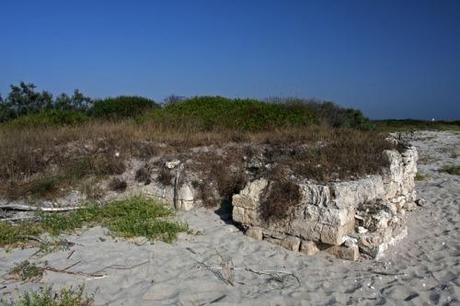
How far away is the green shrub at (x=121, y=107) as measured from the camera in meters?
17.3

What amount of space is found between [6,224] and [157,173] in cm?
312

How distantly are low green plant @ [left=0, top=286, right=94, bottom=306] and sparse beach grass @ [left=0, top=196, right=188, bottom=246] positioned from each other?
6.61 ft

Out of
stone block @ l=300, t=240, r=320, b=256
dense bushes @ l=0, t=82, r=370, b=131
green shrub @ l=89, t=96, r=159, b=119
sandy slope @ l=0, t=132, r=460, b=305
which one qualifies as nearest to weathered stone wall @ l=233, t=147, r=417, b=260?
stone block @ l=300, t=240, r=320, b=256

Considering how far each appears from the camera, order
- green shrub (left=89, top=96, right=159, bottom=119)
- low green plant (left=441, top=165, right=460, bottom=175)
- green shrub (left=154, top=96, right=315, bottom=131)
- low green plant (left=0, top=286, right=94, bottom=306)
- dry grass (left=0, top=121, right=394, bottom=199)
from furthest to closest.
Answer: green shrub (left=89, top=96, right=159, bottom=119) < green shrub (left=154, top=96, right=315, bottom=131) < low green plant (left=441, top=165, right=460, bottom=175) < dry grass (left=0, top=121, right=394, bottom=199) < low green plant (left=0, top=286, right=94, bottom=306)

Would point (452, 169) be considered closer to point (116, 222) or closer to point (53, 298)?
point (116, 222)

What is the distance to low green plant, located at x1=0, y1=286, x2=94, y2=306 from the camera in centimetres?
448

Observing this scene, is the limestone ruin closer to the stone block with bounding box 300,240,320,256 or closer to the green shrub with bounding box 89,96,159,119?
the stone block with bounding box 300,240,320,256

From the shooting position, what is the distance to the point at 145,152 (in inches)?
404

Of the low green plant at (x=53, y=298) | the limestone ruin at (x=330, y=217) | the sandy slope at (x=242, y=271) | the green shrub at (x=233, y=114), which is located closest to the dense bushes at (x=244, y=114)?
the green shrub at (x=233, y=114)

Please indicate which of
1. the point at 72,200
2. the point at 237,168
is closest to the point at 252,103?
the point at 237,168

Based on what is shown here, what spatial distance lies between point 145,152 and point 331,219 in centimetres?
516

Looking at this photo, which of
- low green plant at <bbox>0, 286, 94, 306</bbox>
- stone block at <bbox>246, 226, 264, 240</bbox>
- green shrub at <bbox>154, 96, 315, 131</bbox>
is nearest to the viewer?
low green plant at <bbox>0, 286, 94, 306</bbox>

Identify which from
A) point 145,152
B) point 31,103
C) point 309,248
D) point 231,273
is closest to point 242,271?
point 231,273

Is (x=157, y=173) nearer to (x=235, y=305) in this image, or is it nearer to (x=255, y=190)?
(x=255, y=190)
